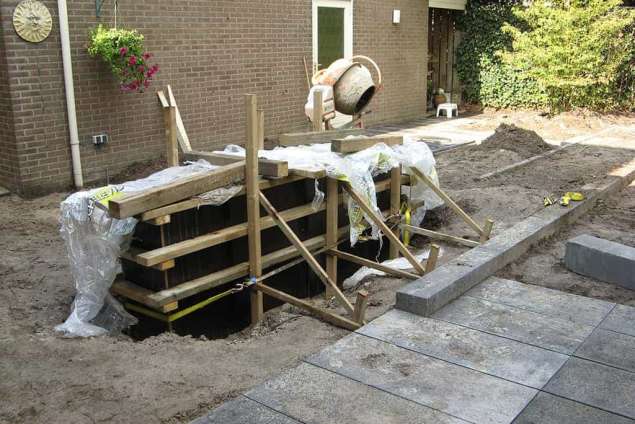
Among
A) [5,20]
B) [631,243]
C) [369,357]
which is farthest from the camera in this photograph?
[5,20]

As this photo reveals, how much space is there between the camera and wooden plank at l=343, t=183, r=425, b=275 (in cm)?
579

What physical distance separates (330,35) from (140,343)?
10146 mm

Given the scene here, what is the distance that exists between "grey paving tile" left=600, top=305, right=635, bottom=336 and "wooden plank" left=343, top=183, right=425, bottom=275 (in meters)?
1.59

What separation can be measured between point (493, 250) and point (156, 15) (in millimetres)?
6651

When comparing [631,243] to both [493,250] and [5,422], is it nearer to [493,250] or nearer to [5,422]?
[493,250]


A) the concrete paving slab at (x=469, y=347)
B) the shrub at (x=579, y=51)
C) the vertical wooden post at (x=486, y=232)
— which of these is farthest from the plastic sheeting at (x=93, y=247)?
the shrub at (x=579, y=51)

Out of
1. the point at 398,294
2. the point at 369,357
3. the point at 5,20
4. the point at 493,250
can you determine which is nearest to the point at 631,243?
the point at 493,250

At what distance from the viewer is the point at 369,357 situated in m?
4.08

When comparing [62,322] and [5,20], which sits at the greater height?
[5,20]

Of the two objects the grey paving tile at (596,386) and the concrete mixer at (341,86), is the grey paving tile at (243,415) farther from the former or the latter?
the concrete mixer at (341,86)

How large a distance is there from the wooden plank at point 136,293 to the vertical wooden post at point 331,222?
66.6 inches

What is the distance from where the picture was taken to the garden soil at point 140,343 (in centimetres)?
367

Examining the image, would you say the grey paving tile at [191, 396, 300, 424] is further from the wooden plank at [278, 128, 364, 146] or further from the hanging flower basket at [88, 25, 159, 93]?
the hanging flower basket at [88, 25, 159, 93]

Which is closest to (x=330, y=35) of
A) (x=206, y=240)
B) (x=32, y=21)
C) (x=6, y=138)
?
(x=32, y=21)
